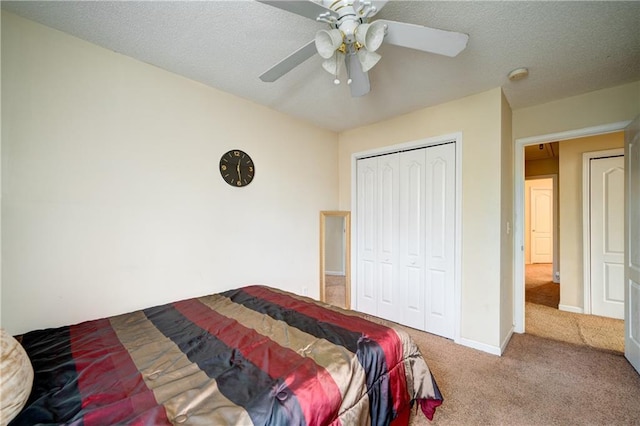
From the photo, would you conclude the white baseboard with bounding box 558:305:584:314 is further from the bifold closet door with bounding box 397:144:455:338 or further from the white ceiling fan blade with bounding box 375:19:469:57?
the white ceiling fan blade with bounding box 375:19:469:57

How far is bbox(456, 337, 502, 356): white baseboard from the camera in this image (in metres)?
2.35

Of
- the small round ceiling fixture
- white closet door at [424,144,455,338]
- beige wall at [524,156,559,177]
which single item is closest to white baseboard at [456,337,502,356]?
white closet door at [424,144,455,338]

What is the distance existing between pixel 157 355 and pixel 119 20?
1972mm

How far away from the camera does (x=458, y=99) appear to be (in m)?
2.60

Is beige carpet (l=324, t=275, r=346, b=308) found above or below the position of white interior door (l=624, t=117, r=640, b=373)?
below

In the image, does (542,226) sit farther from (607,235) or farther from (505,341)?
(505,341)

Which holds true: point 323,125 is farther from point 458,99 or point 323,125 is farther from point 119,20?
point 119,20

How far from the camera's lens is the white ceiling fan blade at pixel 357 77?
1.46 meters

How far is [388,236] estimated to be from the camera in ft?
10.4

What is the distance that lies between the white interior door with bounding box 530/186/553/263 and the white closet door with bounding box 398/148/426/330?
5643 mm

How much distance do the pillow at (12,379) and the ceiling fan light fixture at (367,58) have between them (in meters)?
1.89

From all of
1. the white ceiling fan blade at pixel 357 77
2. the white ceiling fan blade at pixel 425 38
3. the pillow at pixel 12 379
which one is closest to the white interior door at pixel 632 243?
the white ceiling fan blade at pixel 425 38

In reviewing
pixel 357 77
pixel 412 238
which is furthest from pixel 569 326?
pixel 357 77

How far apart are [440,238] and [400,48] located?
1878mm
